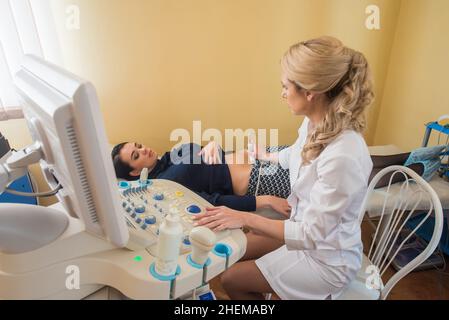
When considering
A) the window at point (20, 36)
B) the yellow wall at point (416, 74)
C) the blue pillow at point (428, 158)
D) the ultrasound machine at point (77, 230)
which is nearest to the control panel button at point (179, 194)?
the ultrasound machine at point (77, 230)

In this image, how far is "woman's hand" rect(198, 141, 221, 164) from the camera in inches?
67.8

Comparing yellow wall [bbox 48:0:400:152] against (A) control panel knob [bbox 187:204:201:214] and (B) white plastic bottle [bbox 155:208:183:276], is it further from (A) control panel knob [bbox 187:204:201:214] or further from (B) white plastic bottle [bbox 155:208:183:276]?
(B) white plastic bottle [bbox 155:208:183:276]

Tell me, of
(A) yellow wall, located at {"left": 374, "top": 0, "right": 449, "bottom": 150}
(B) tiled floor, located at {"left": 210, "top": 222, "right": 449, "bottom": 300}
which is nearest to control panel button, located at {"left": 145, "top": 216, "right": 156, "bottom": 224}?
(B) tiled floor, located at {"left": 210, "top": 222, "right": 449, "bottom": 300}

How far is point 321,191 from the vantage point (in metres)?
0.99

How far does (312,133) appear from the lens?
1089 millimetres

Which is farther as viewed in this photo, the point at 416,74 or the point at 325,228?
the point at 416,74

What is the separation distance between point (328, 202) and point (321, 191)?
0.04 meters

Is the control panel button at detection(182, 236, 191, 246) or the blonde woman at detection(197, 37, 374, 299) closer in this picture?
the control panel button at detection(182, 236, 191, 246)

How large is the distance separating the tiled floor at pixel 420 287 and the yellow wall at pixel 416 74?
89cm

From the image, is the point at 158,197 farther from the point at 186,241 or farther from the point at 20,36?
the point at 20,36

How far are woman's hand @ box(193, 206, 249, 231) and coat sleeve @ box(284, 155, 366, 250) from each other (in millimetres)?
162

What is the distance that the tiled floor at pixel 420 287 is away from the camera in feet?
5.88

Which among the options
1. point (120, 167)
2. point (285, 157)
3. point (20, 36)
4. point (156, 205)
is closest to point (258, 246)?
point (285, 157)
